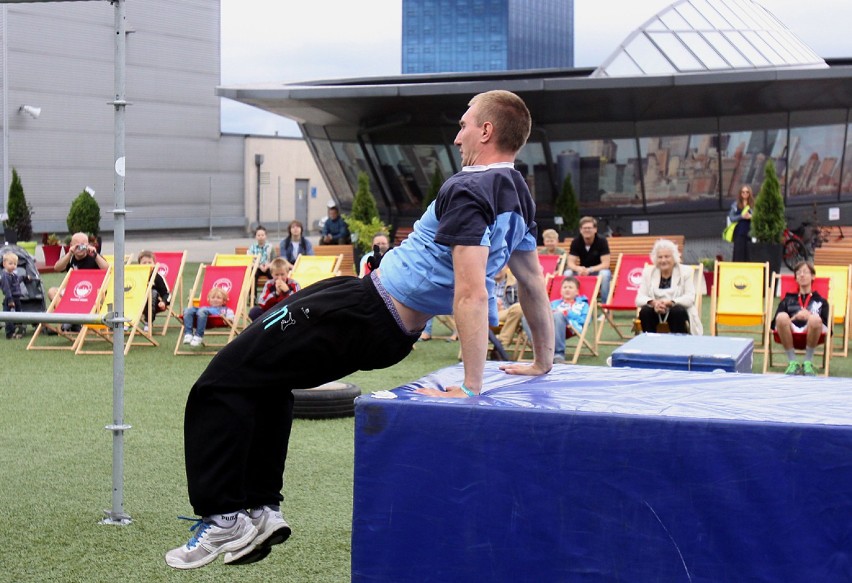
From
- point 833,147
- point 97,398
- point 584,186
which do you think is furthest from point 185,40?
point 97,398

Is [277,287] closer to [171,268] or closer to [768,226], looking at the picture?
[171,268]

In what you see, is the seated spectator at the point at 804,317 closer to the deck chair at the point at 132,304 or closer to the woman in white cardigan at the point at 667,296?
the woman in white cardigan at the point at 667,296

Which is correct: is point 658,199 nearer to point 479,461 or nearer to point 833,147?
point 833,147

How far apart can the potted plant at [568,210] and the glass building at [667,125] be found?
0.92 meters

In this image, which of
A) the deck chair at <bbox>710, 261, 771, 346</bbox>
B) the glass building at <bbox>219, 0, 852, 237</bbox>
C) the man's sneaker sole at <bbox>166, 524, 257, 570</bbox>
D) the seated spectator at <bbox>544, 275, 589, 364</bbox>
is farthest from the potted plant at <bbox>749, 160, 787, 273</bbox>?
the man's sneaker sole at <bbox>166, 524, 257, 570</bbox>

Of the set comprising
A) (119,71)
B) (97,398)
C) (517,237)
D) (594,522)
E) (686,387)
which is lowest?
(97,398)

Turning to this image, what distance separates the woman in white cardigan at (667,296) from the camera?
36.3 ft

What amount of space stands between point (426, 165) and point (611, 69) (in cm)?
532

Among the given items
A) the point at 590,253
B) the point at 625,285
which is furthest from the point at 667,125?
the point at 625,285

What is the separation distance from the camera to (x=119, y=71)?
195 inches

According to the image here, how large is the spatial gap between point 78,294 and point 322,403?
18.8 ft

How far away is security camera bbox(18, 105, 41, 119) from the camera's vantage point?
3381 cm

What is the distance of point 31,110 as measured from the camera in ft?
111

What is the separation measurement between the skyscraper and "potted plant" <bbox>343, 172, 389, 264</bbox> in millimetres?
105888
